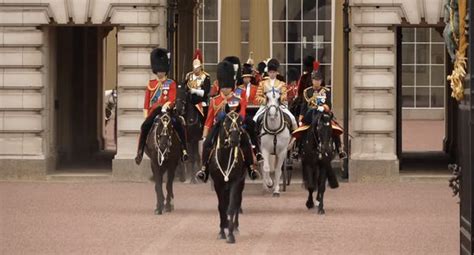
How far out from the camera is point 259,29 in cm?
5447

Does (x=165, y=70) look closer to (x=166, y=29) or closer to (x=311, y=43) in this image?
(x=166, y=29)

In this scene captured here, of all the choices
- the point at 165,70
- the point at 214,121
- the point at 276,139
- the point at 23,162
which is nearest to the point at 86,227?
the point at 214,121

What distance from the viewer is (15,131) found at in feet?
96.3

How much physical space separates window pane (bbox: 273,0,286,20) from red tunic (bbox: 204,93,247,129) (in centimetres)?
A: 3487

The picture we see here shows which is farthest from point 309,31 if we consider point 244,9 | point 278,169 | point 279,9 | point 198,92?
point 278,169

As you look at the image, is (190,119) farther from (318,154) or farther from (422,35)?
(422,35)

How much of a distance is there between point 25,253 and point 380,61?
525 inches

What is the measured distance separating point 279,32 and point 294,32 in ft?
1.77

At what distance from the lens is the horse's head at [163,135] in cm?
2291

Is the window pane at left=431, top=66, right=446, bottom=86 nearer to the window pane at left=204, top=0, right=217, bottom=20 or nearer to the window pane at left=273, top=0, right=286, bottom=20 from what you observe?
the window pane at left=273, top=0, right=286, bottom=20

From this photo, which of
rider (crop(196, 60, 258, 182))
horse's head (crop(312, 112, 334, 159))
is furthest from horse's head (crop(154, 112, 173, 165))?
rider (crop(196, 60, 258, 182))

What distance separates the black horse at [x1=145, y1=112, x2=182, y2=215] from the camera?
22922 mm

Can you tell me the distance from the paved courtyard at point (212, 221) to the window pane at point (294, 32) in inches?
1074

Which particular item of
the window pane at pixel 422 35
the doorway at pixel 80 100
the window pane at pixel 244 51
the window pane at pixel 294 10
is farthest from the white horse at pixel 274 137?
the window pane at pixel 422 35
